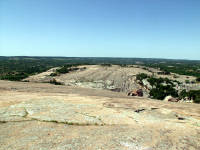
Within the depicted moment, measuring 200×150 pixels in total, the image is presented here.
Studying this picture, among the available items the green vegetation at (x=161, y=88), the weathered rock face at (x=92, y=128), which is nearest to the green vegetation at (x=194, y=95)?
the green vegetation at (x=161, y=88)

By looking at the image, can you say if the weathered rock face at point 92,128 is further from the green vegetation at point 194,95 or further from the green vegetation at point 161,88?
the green vegetation at point 161,88

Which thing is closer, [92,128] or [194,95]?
[92,128]

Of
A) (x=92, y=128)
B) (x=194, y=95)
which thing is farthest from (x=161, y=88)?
(x=92, y=128)

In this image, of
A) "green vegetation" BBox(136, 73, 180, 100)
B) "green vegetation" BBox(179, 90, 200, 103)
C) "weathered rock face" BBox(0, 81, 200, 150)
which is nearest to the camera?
"weathered rock face" BBox(0, 81, 200, 150)

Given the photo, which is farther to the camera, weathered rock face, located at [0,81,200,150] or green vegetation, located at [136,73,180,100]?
green vegetation, located at [136,73,180,100]

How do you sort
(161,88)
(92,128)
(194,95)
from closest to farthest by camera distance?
(92,128), (194,95), (161,88)

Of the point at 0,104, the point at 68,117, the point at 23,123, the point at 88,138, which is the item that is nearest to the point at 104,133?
the point at 88,138

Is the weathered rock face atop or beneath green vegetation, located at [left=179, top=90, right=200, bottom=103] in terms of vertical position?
atop

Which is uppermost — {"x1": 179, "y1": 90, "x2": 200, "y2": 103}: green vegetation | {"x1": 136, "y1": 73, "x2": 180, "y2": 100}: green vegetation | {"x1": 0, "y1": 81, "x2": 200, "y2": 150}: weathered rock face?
{"x1": 0, "y1": 81, "x2": 200, "y2": 150}: weathered rock face

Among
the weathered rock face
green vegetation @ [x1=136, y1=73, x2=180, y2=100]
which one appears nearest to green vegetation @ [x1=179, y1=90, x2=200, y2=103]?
green vegetation @ [x1=136, y1=73, x2=180, y2=100]

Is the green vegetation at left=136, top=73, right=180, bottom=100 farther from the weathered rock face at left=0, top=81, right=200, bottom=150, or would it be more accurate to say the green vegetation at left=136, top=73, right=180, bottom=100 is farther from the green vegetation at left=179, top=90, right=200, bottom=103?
the weathered rock face at left=0, top=81, right=200, bottom=150

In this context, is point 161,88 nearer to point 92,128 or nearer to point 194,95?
point 194,95
